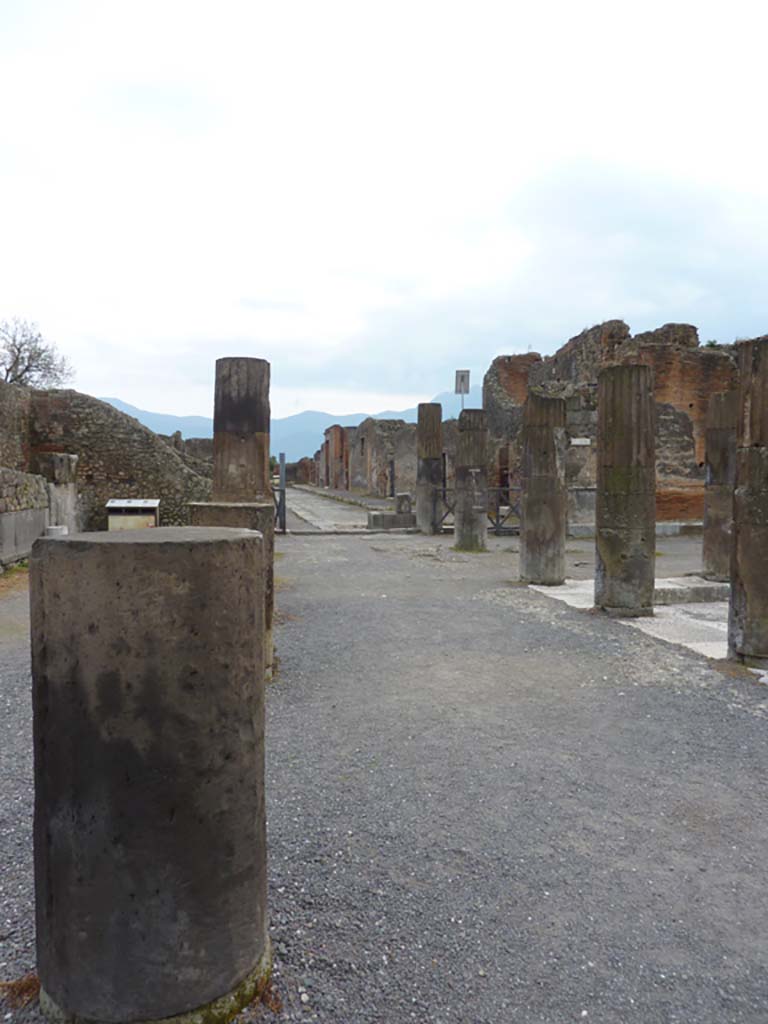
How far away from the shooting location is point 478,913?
267 cm

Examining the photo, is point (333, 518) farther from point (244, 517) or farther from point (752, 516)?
point (752, 516)

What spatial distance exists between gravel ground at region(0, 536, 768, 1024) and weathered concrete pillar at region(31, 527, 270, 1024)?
29 centimetres

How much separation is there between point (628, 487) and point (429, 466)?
11866 millimetres

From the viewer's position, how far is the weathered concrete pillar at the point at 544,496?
35.5ft

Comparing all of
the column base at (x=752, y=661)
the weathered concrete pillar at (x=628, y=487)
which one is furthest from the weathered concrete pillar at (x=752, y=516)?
the weathered concrete pillar at (x=628, y=487)

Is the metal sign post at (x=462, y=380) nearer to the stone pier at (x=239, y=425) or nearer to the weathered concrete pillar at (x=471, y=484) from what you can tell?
the weathered concrete pillar at (x=471, y=484)

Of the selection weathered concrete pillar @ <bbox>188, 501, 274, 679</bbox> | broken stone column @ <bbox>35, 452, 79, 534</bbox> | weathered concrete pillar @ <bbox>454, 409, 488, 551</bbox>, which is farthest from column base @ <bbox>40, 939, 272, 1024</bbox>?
weathered concrete pillar @ <bbox>454, 409, 488, 551</bbox>

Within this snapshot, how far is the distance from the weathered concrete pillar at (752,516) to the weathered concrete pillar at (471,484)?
964 cm

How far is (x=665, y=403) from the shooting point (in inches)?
821

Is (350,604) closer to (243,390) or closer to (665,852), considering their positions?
(243,390)

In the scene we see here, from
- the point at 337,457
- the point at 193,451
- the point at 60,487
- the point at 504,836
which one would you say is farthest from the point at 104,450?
the point at 337,457

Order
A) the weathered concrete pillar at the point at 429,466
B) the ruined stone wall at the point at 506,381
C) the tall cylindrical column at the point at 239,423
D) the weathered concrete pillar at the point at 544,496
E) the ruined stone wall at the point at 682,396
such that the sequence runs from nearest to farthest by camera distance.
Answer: the tall cylindrical column at the point at 239,423, the weathered concrete pillar at the point at 544,496, the weathered concrete pillar at the point at 429,466, the ruined stone wall at the point at 682,396, the ruined stone wall at the point at 506,381

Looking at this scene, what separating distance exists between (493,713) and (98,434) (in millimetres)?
16249

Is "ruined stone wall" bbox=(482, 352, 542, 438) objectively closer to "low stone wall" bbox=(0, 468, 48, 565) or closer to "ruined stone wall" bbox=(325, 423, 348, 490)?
"ruined stone wall" bbox=(325, 423, 348, 490)
